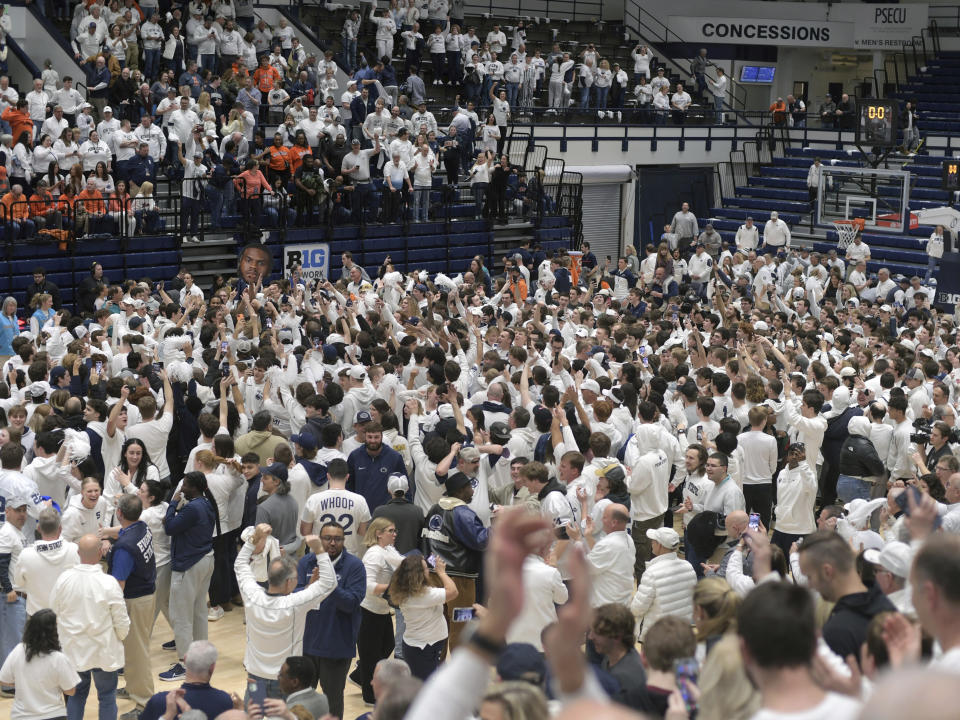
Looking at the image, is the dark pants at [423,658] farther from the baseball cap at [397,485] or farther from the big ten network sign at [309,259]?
the big ten network sign at [309,259]

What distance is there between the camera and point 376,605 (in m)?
8.31

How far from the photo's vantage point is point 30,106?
66.2 ft

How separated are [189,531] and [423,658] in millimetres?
2039

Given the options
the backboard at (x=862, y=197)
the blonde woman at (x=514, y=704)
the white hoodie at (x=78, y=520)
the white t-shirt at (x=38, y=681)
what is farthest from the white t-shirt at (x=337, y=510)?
the backboard at (x=862, y=197)

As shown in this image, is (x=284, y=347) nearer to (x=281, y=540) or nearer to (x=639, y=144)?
(x=281, y=540)

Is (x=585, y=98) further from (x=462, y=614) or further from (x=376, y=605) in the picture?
(x=462, y=614)

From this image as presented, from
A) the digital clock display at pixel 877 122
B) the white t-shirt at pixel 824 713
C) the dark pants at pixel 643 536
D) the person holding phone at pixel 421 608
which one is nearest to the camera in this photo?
the white t-shirt at pixel 824 713

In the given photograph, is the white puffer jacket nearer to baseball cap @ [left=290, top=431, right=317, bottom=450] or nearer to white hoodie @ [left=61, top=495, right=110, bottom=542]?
baseball cap @ [left=290, top=431, right=317, bottom=450]

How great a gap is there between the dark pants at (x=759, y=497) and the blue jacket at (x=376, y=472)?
3.16m

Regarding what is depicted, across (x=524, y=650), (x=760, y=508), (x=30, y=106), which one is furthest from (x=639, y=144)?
(x=524, y=650)

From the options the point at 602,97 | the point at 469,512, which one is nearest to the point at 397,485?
the point at 469,512

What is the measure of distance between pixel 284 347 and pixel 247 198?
28.9 ft

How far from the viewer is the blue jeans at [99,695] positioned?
747 cm

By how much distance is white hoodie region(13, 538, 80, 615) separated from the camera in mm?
7660
